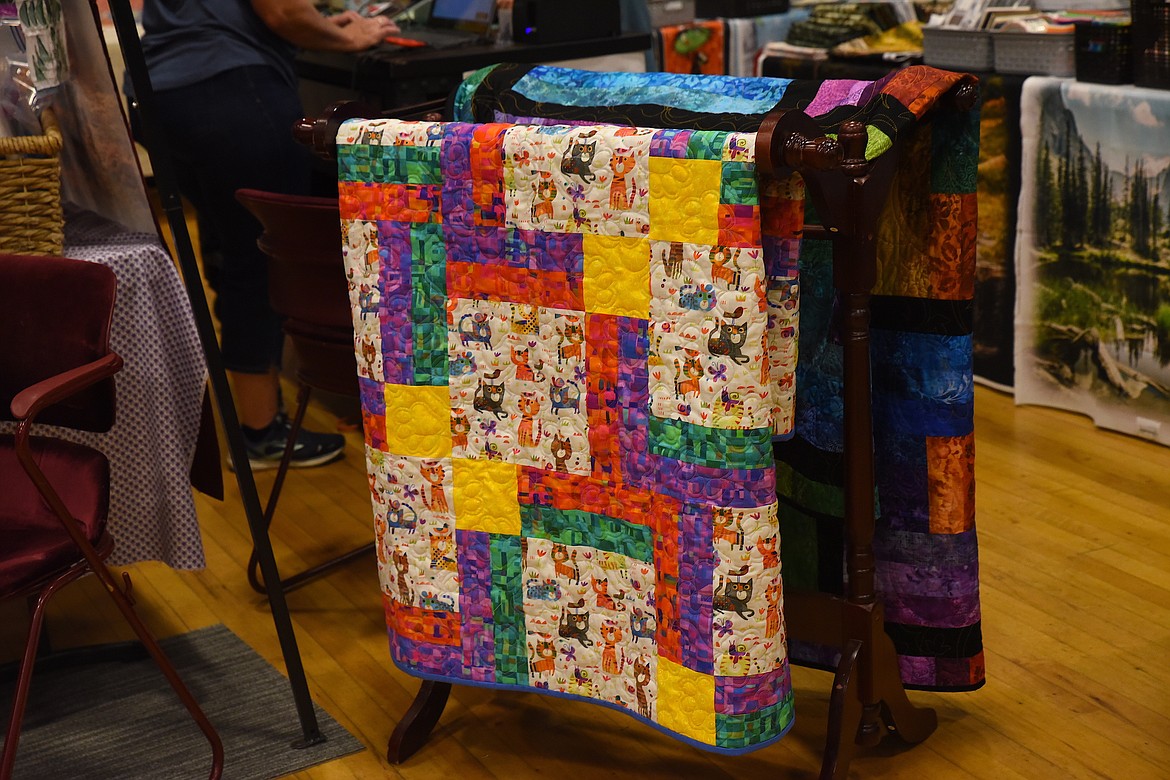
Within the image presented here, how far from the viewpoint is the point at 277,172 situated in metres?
3.05

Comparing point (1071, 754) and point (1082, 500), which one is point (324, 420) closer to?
point (1082, 500)

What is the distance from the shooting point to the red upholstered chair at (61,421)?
1853mm

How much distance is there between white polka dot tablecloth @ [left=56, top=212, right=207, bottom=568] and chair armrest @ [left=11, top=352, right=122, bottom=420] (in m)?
0.33

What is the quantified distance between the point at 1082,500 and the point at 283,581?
1.70 metres

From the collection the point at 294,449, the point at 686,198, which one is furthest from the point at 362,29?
the point at 686,198

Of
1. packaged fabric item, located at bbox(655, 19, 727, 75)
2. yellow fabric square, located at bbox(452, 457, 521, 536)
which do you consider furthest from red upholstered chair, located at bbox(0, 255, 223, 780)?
packaged fabric item, located at bbox(655, 19, 727, 75)

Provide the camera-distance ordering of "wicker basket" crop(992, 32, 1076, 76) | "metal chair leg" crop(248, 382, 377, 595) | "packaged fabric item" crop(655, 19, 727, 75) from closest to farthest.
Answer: "metal chair leg" crop(248, 382, 377, 595)
"wicker basket" crop(992, 32, 1076, 76)
"packaged fabric item" crop(655, 19, 727, 75)

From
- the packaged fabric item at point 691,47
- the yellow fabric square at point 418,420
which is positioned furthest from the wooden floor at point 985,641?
the packaged fabric item at point 691,47

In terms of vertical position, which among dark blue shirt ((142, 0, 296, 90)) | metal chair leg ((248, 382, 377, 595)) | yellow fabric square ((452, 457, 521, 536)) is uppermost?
Result: dark blue shirt ((142, 0, 296, 90))

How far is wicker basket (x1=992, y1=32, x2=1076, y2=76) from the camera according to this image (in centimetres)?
320

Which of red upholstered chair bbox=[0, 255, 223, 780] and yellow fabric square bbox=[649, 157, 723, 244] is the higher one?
yellow fabric square bbox=[649, 157, 723, 244]

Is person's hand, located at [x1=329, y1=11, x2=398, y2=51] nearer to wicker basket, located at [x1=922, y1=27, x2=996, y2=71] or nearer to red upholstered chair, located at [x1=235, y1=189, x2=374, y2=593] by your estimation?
red upholstered chair, located at [x1=235, y1=189, x2=374, y2=593]

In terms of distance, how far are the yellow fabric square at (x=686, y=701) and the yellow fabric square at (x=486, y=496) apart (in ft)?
0.96

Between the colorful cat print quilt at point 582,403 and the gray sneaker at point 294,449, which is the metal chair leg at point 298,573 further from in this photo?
the colorful cat print quilt at point 582,403
